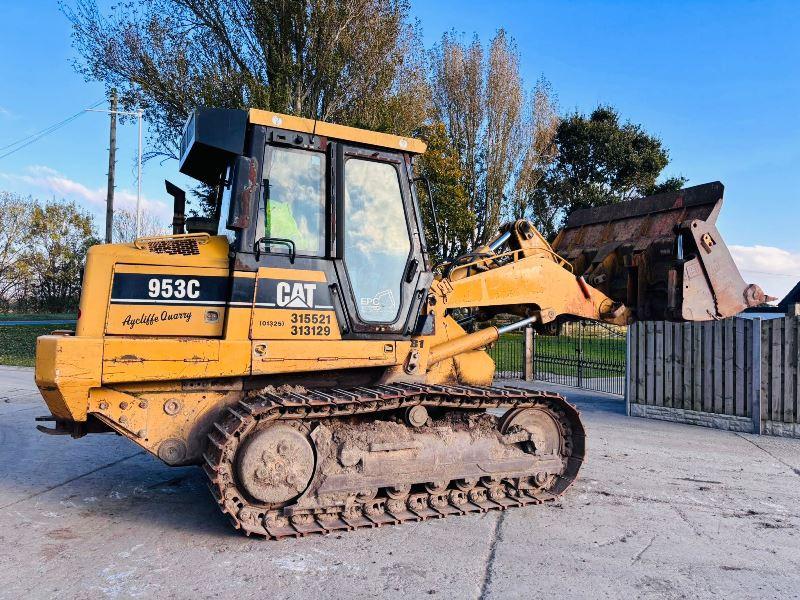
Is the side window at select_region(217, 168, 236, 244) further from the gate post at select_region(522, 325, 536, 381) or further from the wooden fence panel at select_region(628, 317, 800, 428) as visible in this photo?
the gate post at select_region(522, 325, 536, 381)

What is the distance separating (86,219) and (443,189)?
25.5 meters

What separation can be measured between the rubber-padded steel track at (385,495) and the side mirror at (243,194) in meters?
1.42

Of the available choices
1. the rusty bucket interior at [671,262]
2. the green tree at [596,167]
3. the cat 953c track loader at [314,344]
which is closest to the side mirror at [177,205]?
the cat 953c track loader at [314,344]

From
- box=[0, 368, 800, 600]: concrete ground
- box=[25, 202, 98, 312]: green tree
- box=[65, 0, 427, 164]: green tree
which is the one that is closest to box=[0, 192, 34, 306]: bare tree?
box=[25, 202, 98, 312]: green tree

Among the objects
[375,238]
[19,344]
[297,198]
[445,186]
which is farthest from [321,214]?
[19,344]

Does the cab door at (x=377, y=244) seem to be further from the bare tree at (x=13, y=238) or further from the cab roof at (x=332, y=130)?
the bare tree at (x=13, y=238)

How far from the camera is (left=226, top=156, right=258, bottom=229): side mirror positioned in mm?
4852

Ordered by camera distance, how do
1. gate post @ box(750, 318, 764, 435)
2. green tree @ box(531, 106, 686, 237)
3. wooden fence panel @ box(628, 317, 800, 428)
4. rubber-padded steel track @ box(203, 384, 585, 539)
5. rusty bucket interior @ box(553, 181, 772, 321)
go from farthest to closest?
green tree @ box(531, 106, 686, 237), gate post @ box(750, 318, 764, 435), wooden fence panel @ box(628, 317, 800, 428), rusty bucket interior @ box(553, 181, 772, 321), rubber-padded steel track @ box(203, 384, 585, 539)

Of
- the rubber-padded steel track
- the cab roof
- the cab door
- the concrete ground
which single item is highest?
the cab roof

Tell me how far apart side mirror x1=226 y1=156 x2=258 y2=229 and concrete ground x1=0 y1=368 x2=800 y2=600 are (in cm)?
249

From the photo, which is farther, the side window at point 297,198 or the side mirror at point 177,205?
the side mirror at point 177,205

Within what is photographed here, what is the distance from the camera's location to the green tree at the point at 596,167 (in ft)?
98.1

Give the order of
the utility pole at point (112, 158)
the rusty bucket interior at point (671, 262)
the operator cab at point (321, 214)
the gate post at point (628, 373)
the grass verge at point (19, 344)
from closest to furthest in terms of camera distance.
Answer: the operator cab at point (321, 214)
the rusty bucket interior at point (671, 262)
the gate post at point (628, 373)
the grass verge at point (19, 344)
the utility pole at point (112, 158)

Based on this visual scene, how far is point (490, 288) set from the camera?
20.4 feet
